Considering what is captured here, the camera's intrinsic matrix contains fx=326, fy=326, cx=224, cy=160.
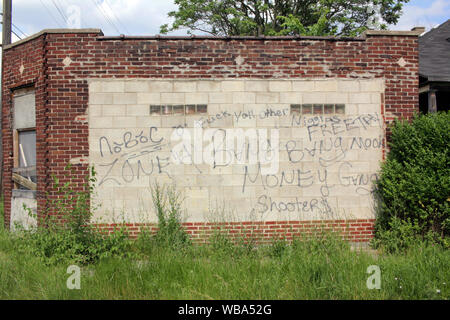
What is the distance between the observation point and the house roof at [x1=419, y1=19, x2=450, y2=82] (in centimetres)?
869

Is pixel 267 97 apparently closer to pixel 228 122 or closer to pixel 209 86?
pixel 228 122

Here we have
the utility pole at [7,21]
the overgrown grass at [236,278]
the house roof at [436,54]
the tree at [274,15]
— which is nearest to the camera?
the overgrown grass at [236,278]

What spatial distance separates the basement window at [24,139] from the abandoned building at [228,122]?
72 cm

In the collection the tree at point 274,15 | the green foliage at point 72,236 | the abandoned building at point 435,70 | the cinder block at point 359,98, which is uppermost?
the tree at point 274,15

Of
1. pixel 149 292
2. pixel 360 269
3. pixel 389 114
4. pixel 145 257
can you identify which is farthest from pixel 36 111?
pixel 389 114

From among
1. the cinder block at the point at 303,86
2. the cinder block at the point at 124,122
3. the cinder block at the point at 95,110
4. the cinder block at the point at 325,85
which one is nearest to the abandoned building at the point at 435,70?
the cinder block at the point at 325,85

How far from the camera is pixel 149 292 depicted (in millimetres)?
3949

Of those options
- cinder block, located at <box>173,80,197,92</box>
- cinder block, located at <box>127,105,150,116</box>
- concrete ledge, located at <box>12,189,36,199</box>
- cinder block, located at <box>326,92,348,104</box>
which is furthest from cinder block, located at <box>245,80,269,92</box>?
concrete ledge, located at <box>12,189,36,199</box>

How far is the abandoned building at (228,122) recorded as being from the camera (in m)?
6.14

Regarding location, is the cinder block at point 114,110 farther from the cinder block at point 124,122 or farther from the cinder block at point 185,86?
the cinder block at point 185,86

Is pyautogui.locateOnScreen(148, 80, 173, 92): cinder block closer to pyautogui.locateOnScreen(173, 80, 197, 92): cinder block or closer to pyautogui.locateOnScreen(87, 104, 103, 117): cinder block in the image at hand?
pyautogui.locateOnScreen(173, 80, 197, 92): cinder block

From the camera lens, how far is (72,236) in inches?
206

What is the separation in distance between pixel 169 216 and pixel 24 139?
12.5 ft

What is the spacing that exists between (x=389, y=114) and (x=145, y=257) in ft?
17.1
